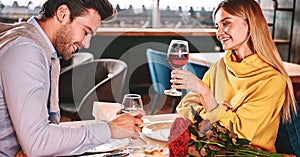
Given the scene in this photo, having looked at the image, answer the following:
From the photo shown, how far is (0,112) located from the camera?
1.44 meters

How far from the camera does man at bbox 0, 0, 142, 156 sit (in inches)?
52.6

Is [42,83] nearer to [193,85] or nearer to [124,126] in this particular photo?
[124,126]

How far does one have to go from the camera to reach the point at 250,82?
5.59 feet

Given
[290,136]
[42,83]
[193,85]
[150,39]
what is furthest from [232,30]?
[150,39]

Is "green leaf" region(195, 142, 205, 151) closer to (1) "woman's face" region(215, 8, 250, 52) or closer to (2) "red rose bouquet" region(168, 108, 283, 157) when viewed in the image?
(2) "red rose bouquet" region(168, 108, 283, 157)

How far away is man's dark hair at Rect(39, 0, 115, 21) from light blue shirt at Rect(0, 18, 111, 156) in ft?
0.62

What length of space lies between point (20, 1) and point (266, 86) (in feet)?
12.7

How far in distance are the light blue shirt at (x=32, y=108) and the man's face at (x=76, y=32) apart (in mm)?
173

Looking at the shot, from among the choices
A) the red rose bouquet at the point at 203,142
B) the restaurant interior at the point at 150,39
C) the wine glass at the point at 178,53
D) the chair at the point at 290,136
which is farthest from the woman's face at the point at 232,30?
the restaurant interior at the point at 150,39

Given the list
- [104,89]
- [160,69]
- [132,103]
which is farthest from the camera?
[160,69]

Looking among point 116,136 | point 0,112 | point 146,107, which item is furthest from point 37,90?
point 146,107

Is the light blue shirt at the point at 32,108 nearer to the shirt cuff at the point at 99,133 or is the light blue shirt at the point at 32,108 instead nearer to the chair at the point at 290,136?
the shirt cuff at the point at 99,133

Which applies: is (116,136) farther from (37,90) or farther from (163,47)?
(163,47)

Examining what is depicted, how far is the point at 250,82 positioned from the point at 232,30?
22 cm
